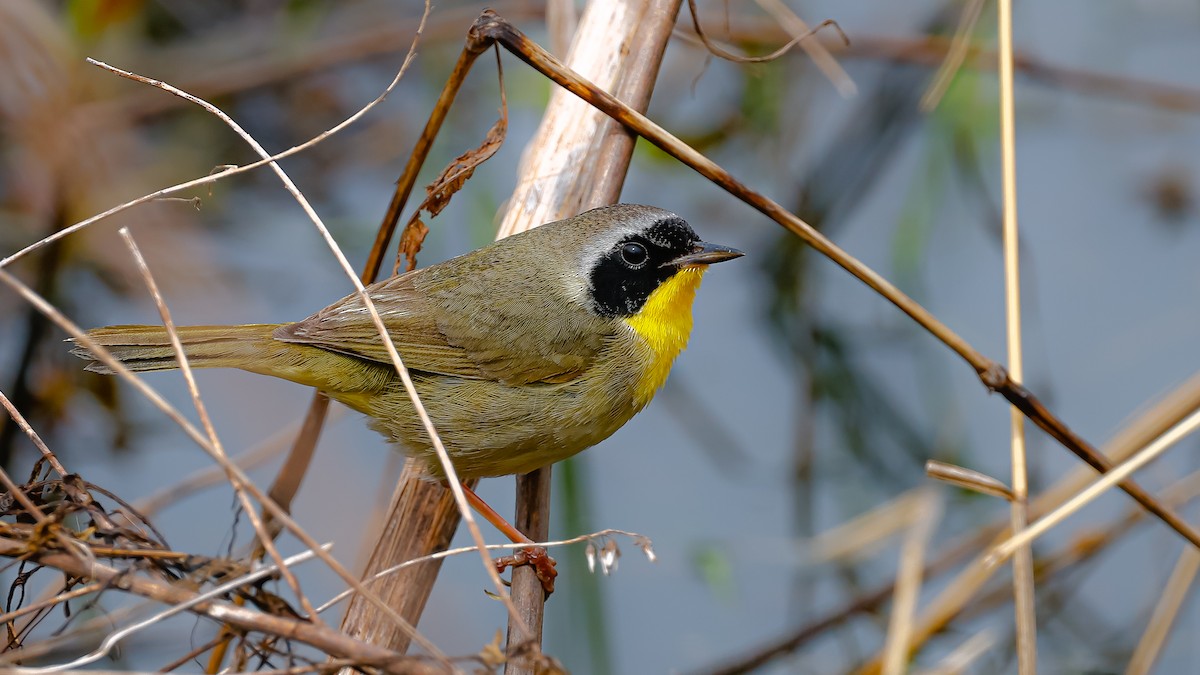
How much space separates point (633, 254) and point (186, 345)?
1214mm

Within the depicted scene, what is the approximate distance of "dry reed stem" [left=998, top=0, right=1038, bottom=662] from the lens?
2572 millimetres

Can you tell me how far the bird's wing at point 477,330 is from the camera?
3150 millimetres

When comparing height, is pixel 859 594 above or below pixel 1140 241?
below

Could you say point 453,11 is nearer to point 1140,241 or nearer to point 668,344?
point 668,344

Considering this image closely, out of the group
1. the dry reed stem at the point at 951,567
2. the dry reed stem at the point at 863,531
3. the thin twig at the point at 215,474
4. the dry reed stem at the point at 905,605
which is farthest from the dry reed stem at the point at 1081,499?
the thin twig at the point at 215,474

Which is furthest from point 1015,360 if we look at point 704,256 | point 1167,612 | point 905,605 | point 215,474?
point 215,474

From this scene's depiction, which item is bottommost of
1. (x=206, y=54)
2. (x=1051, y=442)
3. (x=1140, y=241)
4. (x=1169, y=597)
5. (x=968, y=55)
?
(x=1169, y=597)

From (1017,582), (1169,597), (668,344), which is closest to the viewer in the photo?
(1017,582)

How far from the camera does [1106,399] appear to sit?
15.6 feet

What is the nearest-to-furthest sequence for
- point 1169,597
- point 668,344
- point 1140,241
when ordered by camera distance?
point 668,344 → point 1169,597 → point 1140,241

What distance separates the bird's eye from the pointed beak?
0.09m

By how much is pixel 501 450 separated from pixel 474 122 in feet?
9.01

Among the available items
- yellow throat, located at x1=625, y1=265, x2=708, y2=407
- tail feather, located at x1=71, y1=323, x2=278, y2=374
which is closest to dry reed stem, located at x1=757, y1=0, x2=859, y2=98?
yellow throat, located at x1=625, y1=265, x2=708, y2=407

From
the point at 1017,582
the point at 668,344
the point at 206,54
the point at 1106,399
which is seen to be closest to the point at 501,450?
the point at 668,344
